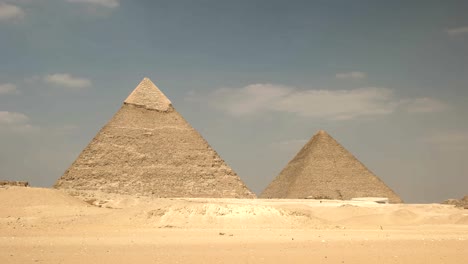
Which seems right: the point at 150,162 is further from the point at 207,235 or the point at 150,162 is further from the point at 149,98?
the point at 207,235

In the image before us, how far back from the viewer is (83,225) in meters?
16.0

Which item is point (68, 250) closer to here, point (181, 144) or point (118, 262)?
point (118, 262)

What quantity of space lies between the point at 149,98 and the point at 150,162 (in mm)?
6581

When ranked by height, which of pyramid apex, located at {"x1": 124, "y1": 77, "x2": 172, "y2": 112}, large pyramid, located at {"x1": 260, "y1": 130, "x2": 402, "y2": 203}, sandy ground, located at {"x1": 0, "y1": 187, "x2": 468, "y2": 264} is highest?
pyramid apex, located at {"x1": 124, "y1": 77, "x2": 172, "y2": 112}

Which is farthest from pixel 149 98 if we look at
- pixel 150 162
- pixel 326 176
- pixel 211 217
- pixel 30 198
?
pixel 211 217

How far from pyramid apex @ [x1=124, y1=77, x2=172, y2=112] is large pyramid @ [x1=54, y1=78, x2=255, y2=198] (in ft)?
0.40

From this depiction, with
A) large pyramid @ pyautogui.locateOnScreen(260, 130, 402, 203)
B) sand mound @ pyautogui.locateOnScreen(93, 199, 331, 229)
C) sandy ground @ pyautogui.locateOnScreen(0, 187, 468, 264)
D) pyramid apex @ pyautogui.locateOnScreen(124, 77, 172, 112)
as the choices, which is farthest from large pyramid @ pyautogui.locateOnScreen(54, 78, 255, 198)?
sand mound @ pyautogui.locateOnScreen(93, 199, 331, 229)

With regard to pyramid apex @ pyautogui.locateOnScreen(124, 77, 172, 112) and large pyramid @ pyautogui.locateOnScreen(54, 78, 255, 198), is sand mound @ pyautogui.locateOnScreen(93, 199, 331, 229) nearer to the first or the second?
large pyramid @ pyautogui.locateOnScreen(54, 78, 255, 198)

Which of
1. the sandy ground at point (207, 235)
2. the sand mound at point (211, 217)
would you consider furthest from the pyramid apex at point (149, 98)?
the sand mound at point (211, 217)

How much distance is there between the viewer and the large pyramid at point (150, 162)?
37906mm

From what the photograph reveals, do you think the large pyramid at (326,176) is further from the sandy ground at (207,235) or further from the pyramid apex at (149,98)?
the sandy ground at (207,235)

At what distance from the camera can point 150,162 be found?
1574 inches

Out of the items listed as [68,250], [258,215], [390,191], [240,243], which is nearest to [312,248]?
[240,243]

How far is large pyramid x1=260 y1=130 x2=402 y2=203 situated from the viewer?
138 ft
